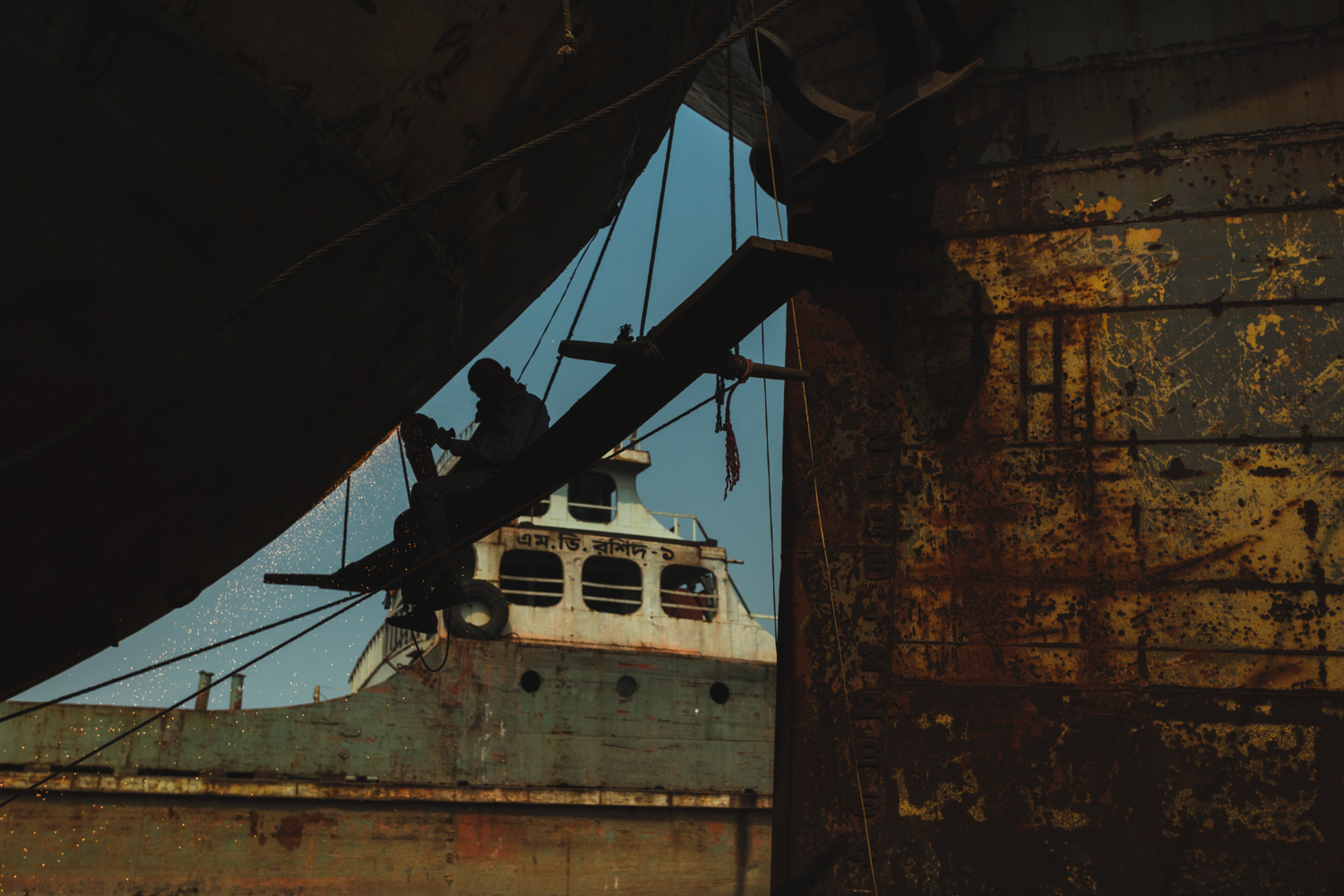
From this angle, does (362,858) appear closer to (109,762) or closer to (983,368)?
(109,762)

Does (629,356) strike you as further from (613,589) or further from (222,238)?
(613,589)

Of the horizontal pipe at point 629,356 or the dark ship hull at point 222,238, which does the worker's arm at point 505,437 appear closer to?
the horizontal pipe at point 629,356

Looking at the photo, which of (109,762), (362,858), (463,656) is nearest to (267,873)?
(362,858)

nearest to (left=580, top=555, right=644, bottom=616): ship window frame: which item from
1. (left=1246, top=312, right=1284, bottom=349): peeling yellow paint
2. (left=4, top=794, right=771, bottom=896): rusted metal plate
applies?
(left=4, top=794, right=771, bottom=896): rusted metal plate

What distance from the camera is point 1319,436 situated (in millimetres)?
3752

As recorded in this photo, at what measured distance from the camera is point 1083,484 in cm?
398

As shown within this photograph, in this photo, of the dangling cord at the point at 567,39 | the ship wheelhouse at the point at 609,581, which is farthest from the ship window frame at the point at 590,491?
the dangling cord at the point at 567,39

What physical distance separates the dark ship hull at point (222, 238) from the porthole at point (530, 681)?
1165 cm

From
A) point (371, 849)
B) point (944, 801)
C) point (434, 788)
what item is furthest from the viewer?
point (434, 788)

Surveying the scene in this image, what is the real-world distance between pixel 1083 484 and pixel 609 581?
46.5ft

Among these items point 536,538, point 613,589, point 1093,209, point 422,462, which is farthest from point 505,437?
point 613,589

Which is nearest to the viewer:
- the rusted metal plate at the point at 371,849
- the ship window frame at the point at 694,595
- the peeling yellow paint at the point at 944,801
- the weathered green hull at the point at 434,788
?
the peeling yellow paint at the point at 944,801

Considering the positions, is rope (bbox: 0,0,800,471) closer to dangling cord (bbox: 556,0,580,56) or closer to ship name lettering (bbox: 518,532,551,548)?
dangling cord (bbox: 556,0,580,56)

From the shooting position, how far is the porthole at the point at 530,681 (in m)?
13.9
